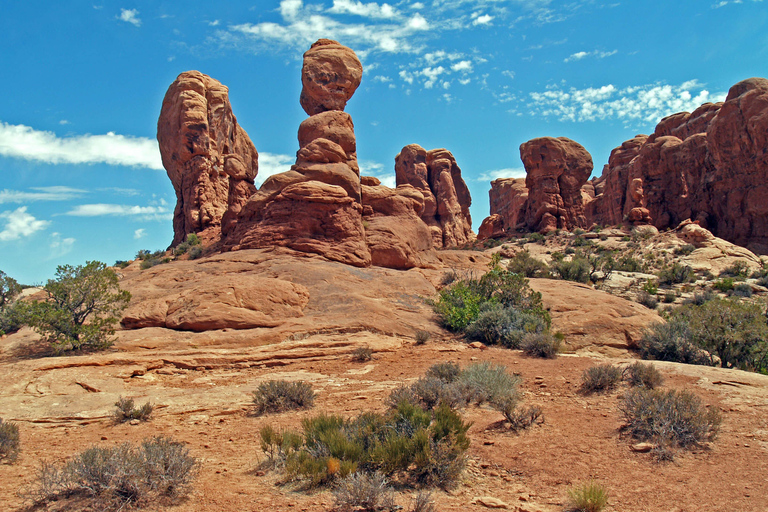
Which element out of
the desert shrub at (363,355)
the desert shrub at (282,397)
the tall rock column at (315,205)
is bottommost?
the desert shrub at (282,397)

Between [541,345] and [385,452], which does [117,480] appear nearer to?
[385,452]

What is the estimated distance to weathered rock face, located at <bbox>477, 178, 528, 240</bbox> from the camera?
5508 cm

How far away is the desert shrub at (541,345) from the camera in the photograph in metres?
11.7

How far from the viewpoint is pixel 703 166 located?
39.9m

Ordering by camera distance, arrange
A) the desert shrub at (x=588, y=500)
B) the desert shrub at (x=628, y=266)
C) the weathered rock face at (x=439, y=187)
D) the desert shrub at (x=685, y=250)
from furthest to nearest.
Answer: the weathered rock face at (x=439, y=187) < the desert shrub at (x=685, y=250) < the desert shrub at (x=628, y=266) < the desert shrub at (x=588, y=500)

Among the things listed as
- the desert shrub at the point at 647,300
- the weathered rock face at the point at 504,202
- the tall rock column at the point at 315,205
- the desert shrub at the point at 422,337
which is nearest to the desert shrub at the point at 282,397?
the desert shrub at the point at 422,337

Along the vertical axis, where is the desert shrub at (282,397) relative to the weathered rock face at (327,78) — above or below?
below

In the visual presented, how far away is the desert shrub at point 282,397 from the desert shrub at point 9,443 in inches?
124

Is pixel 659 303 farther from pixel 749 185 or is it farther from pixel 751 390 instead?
pixel 749 185

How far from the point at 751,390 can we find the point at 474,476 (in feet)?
19.4

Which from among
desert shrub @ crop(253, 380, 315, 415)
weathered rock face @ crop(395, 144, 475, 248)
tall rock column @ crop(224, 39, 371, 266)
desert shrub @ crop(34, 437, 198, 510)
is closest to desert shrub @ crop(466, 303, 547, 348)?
tall rock column @ crop(224, 39, 371, 266)

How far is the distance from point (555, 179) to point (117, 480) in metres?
46.9

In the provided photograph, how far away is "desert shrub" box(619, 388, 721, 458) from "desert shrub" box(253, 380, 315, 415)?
4958 mm

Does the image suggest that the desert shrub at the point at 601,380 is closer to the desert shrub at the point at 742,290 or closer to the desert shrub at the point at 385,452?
the desert shrub at the point at 385,452
